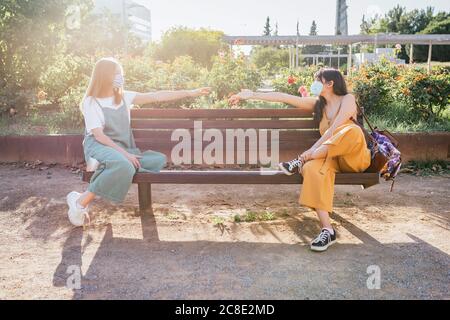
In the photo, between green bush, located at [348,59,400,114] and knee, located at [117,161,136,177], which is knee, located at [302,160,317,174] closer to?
knee, located at [117,161,136,177]

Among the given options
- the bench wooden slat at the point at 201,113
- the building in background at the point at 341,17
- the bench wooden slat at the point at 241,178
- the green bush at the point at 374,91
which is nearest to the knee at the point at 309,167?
the bench wooden slat at the point at 241,178

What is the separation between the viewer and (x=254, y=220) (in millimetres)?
4859

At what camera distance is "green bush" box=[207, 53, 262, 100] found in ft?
30.2

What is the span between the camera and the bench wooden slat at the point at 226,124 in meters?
5.07

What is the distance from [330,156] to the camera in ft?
13.6

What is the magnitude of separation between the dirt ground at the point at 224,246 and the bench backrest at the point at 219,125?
2.18ft

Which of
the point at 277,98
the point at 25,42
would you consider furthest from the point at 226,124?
the point at 25,42

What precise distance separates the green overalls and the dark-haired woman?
128 cm

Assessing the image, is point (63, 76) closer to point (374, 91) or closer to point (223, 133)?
point (223, 133)

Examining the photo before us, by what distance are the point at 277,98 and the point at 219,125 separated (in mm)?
753

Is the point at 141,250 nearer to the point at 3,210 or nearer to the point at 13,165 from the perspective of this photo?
the point at 3,210

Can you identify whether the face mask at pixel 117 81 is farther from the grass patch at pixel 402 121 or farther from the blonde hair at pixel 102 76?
the grass patch at pixel 402 121
